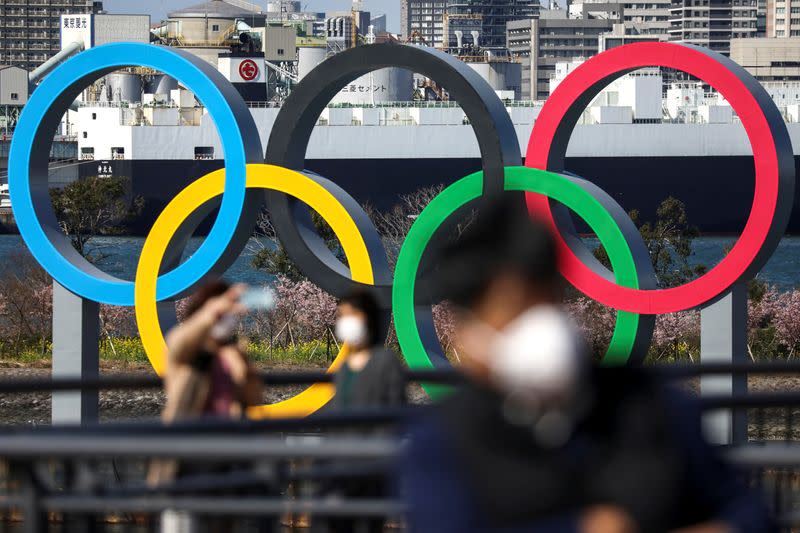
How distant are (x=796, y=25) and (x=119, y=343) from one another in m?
138

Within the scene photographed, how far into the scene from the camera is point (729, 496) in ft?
7.09

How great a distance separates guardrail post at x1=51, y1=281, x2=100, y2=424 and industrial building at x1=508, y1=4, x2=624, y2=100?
148m

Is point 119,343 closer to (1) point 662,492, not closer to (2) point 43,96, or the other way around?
(2) point 43,96

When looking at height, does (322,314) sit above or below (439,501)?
below

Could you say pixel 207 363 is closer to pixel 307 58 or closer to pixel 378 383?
pixel 378 383

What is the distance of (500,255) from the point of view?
2117 millimetres

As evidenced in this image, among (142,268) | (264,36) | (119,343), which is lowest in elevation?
(119,343)

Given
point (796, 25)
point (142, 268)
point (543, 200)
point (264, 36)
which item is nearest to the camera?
point (543, 200)

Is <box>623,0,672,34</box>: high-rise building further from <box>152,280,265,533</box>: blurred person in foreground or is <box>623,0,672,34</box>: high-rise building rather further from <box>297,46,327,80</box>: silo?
<box>152,280,265,533</box>: blurred person in foreground

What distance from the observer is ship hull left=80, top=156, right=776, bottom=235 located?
59188 millimetres

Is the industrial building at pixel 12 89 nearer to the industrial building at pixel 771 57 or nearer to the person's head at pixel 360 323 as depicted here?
the industrial building at pixel 771 57

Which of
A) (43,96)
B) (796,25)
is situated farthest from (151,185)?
(796,25)

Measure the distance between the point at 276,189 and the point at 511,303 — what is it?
1127 cm

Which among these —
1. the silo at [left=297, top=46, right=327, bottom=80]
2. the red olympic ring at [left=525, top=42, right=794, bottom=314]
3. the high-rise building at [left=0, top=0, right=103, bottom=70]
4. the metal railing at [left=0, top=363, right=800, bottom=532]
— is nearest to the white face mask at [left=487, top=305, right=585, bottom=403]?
the metal railing at [left=0, top=363, right=800, bottom=532]
